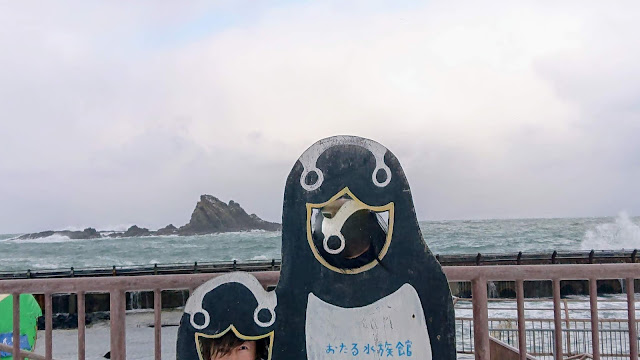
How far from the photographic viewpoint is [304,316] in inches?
102

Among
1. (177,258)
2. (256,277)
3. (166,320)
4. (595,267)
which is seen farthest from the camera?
(177,258)

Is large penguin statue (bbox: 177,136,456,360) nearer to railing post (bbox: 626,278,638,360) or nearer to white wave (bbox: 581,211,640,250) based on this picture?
railing post (bbox: 626,278,638,360)

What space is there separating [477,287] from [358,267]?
680mm

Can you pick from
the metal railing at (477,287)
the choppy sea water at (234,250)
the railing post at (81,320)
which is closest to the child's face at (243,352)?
the metal railing at (477,287)

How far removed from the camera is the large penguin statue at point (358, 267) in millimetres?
2529

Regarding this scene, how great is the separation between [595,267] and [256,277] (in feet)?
6.27

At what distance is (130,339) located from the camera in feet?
38.5

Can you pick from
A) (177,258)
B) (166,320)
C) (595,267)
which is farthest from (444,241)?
(595,267)

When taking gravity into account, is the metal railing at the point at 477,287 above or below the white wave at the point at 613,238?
above

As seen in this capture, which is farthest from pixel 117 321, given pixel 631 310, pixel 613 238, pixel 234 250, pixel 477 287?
pixel 613 238

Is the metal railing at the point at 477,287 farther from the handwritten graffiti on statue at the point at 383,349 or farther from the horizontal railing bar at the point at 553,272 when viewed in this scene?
the handwritten graffiti on statue at the point at 383,349

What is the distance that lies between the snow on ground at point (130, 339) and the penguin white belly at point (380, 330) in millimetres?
7591

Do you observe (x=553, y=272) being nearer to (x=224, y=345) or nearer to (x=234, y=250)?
(x=224, y=345)

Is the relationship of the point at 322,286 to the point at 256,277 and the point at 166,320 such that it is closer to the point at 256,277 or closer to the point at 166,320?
the point at 256,277
